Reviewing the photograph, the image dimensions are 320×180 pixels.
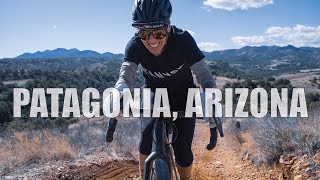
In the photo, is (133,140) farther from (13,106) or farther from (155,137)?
(13,106)

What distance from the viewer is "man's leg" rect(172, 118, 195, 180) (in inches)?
123

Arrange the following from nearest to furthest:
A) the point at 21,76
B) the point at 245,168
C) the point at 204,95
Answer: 1. the point at 204,95
2. the point at 245,168
3. the point at 21,76

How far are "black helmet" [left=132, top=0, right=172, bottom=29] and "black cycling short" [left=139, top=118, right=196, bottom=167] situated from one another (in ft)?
2.67

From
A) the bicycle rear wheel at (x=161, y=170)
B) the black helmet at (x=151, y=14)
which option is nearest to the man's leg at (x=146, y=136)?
the bicycle rear wheel at (x=161, y=170)

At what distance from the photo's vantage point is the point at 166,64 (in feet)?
10.4

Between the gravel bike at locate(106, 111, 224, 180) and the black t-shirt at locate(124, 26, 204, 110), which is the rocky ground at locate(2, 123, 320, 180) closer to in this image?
the black t-shirt at locate(124, 26, 204, 110)

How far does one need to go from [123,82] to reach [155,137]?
1.97 ft

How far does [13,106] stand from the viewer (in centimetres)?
2945

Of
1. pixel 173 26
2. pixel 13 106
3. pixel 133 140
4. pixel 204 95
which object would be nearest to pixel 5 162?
pixel 133 140

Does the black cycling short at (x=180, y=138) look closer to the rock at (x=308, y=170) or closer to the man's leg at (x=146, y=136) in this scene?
the man's leg at (x=146, y=136)

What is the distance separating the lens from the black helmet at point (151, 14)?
276 cm

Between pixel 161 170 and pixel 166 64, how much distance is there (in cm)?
104

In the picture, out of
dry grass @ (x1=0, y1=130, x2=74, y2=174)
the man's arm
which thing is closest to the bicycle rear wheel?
the man's arm

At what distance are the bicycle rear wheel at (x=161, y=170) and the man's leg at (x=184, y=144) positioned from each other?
576 millimetres
